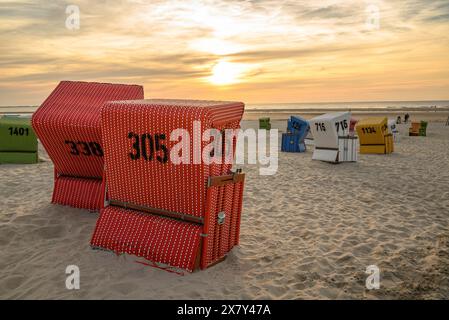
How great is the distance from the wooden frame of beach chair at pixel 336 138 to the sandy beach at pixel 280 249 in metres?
4.28

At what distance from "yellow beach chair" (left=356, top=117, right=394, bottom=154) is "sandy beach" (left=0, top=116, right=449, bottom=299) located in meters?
7.58

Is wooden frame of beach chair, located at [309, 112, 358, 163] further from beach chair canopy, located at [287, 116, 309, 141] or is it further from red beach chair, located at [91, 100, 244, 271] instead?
red beach chair, located at [91, 100, 244, 271]

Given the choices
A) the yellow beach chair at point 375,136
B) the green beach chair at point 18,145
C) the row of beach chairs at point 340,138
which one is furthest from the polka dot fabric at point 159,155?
the yellow beach chair at point 375,136

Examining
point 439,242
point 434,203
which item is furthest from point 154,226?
point 434,203

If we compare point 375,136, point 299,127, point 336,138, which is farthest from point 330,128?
point 375,136

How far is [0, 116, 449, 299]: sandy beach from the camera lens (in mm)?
4914

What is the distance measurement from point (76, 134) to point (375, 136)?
1568cm

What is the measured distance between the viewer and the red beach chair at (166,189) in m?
5.34

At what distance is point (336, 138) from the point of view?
50.1ft

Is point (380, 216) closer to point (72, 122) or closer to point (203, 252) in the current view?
point (203, 252)

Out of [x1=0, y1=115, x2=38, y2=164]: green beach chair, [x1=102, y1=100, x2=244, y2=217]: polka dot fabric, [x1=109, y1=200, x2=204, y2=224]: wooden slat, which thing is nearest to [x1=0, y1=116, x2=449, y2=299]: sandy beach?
[x1=109, y1=200, x2=204, y2=224]: wooden slat

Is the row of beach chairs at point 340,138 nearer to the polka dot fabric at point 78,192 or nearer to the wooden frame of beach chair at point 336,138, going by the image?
the wooden frame of beach chair at point 336,138

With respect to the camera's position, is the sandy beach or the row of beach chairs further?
the row of beach chairs

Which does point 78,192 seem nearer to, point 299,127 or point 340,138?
point 340,138
